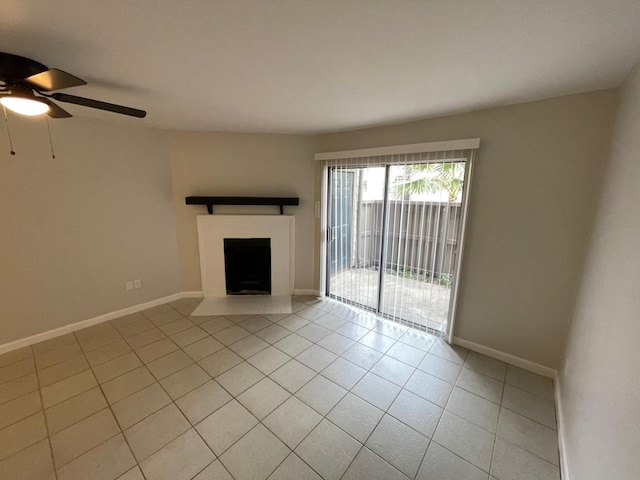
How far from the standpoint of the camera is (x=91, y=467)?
1.45 m

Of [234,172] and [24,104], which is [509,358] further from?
[24,104]

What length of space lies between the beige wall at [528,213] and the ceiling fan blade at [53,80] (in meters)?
2.79

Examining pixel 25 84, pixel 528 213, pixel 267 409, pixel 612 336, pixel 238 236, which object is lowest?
pixel 267 409

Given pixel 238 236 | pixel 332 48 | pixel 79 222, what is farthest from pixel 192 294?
pixel 332 48

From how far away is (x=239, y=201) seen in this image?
11.5ft

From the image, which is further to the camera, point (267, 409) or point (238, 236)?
point (238, 236)

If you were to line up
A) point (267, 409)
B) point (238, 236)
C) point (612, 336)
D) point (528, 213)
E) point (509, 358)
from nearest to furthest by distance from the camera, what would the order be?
point (612, 336) → point (267, 409) → point (528, 213) → point (509, 358) → point (238, 236)

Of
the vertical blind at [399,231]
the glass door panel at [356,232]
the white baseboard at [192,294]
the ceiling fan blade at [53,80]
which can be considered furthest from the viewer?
the white baseboard at [192,294]

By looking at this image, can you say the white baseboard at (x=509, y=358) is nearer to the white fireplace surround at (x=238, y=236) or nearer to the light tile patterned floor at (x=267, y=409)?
the light tile patterned floor at (x=267, y=409)

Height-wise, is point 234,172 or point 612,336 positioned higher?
point 234,172

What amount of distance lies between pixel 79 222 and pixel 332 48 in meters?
3.29

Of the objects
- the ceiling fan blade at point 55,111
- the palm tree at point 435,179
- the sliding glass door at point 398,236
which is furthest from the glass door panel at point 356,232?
the ceiling fan blade at point 55,111

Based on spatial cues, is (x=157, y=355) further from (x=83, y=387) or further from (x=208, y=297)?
(x=208, y=297)

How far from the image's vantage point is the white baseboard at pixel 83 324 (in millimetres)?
2518
